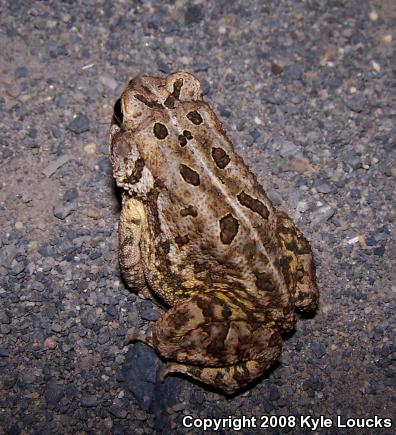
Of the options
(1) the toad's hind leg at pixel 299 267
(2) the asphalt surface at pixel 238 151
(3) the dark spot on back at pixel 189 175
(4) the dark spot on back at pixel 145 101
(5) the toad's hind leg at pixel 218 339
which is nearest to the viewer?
(3) the dark spot on back at pixel 189 175

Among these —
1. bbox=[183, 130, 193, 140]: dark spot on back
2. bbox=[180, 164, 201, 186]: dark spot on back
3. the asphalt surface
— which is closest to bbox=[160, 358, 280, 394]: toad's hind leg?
the asphalt surface

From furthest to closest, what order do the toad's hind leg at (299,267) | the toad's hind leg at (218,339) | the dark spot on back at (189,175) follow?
1. the toad's hind leg at (299,267)
2. the toad's hind leg at (218,339)
3. the dark spot on back at (189,175)

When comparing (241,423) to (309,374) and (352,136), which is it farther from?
(352,136)

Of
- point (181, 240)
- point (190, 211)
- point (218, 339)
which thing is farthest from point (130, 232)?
point (218, 339)

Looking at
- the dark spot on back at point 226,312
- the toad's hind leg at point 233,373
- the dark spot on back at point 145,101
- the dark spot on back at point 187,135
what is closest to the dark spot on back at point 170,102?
the dark spot on back at point 145,101

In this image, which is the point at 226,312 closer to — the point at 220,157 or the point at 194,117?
the point at 220,157

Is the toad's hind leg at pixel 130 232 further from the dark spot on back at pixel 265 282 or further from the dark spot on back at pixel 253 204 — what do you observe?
the dark spot on back at pixel 265 282

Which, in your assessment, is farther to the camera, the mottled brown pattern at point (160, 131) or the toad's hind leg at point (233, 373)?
the toad's hind leg at point (233, 373)

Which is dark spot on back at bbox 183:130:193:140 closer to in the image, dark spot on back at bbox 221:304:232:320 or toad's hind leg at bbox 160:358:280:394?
dark spot on back at bbox 221:304:232:320
